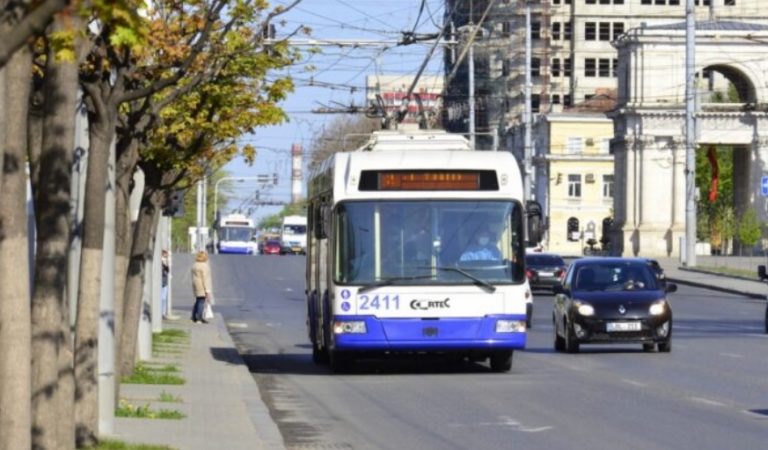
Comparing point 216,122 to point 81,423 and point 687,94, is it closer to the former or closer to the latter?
point 81,423

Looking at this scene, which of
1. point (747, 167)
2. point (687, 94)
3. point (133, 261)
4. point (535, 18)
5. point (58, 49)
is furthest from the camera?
point (535, 18)

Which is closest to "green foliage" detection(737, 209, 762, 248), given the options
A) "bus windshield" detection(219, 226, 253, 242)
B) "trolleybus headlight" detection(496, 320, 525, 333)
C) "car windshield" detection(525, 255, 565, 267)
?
"car windshield" detection(525, 255, 565, 267)

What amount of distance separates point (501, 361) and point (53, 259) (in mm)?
15006

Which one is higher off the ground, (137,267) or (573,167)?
(573,167)

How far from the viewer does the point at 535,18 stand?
15575 centimetres

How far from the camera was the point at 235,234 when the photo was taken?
5330 inches

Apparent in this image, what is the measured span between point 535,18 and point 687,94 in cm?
7503

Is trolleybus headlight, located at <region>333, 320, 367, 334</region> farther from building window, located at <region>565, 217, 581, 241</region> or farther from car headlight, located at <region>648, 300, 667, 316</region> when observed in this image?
building window, located at <region>565, 217, 581, 241</region>

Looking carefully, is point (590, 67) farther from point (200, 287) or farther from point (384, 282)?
point (384, 282)

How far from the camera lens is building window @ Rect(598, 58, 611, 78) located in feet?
536

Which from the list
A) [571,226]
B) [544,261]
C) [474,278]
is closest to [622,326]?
[474,278]

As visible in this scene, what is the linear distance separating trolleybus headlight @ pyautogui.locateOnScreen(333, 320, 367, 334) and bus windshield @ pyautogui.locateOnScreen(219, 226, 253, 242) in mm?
109853

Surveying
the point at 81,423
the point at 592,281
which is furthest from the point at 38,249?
the point at 592,281

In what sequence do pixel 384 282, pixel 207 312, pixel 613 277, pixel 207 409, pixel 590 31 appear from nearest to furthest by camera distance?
pixel 207 409
pixel 384 282
pixel 613 277
pixel 207 312
pixel 590 31
